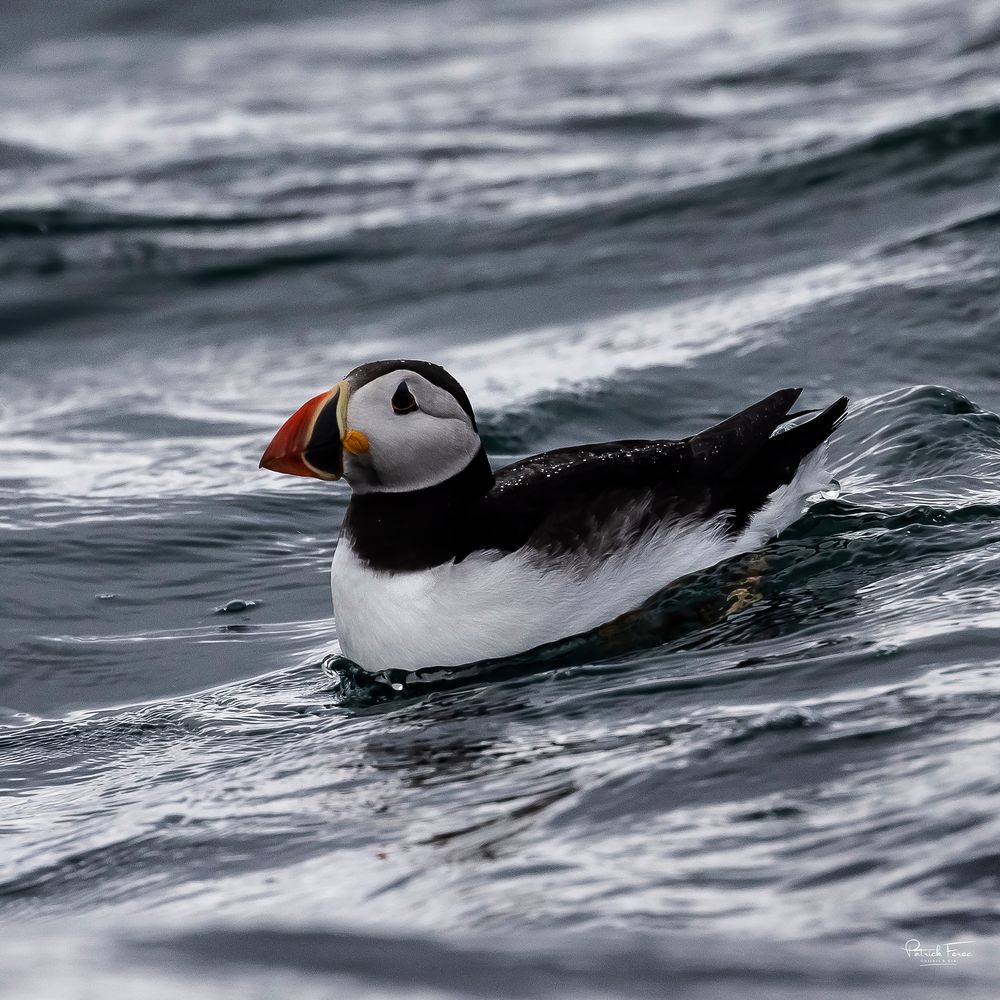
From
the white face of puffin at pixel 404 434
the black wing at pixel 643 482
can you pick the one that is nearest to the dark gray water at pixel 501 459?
the black wing at pixel 643 482

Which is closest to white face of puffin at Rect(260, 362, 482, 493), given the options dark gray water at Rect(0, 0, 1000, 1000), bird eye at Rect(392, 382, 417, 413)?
bird eye at Rect(392, 382, 417, 413)

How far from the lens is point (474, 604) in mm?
4891

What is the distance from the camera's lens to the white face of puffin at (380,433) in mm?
4957

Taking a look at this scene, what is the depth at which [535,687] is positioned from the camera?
15.5ft

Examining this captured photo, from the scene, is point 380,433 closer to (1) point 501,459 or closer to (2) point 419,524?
(2) point 419,524

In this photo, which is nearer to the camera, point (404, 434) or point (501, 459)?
point (404, 434)

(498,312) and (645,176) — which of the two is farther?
(645,176)

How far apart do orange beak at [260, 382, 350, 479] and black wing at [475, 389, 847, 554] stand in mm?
495

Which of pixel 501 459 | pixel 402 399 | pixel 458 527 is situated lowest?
pixel 501 459

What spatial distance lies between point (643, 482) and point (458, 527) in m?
0.59

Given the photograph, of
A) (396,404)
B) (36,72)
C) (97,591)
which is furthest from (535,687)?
(36,72)

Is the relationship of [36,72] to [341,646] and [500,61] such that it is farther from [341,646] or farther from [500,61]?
[341,646]

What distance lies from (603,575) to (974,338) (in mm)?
4080

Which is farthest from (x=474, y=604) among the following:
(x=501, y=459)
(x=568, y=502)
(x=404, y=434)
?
(x=501, y=459)
